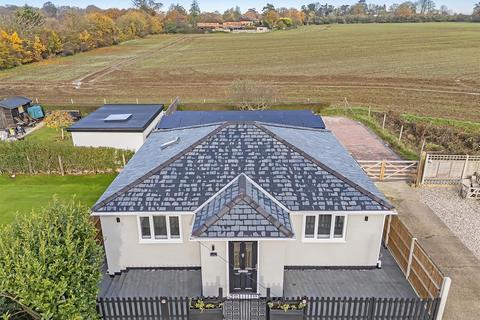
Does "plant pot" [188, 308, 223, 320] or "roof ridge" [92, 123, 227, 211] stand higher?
"roof ridge" [92, 123, 227, 211]

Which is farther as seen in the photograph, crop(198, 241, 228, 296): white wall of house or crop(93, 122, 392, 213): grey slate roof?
crop(93, 122, 392, 213): grey slate roof

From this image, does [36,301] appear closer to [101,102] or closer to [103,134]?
[103,134]

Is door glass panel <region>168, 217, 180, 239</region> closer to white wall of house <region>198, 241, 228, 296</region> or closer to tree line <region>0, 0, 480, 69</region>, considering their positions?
white wall of house <region>198, 241, 228, 296</region>

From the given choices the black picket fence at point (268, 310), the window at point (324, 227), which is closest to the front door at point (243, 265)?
the black picket fence at point (268, 310)

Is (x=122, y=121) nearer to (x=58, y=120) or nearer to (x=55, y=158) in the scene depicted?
(x=55, y=158)

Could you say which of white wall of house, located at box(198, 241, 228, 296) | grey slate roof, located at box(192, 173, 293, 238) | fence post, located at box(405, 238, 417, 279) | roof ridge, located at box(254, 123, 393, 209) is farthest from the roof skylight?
fence post, located at box(405, 238, 417, 279)

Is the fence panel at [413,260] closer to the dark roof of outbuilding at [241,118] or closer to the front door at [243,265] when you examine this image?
the front door at [243,265]

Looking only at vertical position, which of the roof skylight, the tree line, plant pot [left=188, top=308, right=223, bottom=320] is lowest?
plant pot [left=188, top=308, right=223, bottom=320]

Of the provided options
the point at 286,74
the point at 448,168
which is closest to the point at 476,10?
the point at 286,74
